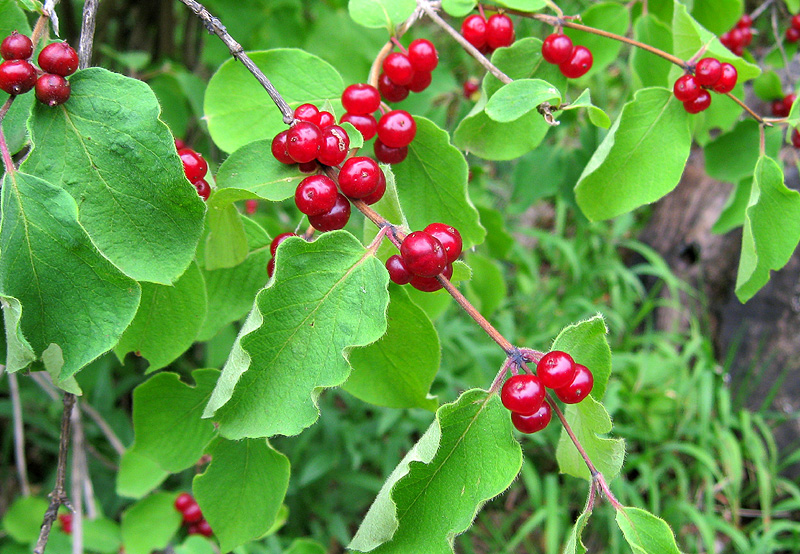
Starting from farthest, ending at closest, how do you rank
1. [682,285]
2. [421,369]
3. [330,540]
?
[682,285]
[330,540]
[421,369]

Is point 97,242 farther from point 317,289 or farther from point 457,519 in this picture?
point 457,519

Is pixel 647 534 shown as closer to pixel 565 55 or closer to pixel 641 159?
pixel 641 159

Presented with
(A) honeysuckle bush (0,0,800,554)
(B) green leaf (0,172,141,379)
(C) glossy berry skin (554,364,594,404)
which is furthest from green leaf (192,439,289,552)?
(C) glossy berry skin (554,364,594,404)

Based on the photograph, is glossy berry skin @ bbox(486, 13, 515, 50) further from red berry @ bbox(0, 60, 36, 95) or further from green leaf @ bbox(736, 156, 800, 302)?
red berry @ bbox(0, 60, 36, 95)

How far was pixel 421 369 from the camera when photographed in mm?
760

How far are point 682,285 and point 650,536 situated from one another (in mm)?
2497

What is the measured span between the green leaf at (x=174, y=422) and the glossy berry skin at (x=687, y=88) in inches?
29.5

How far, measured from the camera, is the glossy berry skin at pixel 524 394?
588mm

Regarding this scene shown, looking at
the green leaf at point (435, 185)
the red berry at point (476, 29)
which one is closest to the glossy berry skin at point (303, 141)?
the green leaf at point (435, 185)

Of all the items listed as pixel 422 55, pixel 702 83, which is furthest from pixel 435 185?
pixel 702 83

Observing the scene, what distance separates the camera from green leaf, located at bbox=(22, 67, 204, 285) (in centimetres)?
59

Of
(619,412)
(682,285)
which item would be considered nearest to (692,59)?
(619,412)

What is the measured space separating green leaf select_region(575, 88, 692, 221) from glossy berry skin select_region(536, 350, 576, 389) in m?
0.35

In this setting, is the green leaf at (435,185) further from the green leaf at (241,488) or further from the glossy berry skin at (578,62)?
the green leaf at (241,488)
